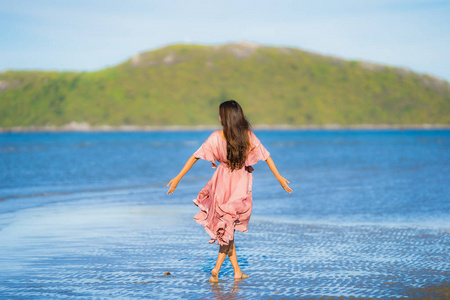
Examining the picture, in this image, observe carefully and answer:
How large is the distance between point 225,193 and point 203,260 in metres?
1.61

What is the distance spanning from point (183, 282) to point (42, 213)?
7595 mm

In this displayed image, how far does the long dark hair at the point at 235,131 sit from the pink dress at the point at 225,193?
0.33ft

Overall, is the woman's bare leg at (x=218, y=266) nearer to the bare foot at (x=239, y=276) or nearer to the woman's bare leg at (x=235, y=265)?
the woman's bare leg at (x=235, y=265)

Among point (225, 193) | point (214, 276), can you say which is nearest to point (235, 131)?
point (225, 193)

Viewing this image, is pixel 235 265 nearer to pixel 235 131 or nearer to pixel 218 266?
pixel 218 266

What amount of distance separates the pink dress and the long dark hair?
10cm

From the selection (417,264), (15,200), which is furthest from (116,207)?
(417,264)

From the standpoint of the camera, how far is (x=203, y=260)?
25.9 ft

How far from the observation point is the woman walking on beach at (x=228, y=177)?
6.57 m

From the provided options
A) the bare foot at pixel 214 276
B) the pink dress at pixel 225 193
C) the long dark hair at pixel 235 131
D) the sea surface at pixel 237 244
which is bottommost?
the sea surface at pixel 237 244

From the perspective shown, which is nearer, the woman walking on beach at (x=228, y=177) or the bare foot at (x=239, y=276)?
the woman walking on beach at (x=228, y=177)

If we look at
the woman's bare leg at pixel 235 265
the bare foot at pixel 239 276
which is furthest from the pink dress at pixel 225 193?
the bare foot at pixel 239 276

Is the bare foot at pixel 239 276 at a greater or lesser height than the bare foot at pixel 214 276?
lesser

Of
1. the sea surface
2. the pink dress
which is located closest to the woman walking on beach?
the pink dress
